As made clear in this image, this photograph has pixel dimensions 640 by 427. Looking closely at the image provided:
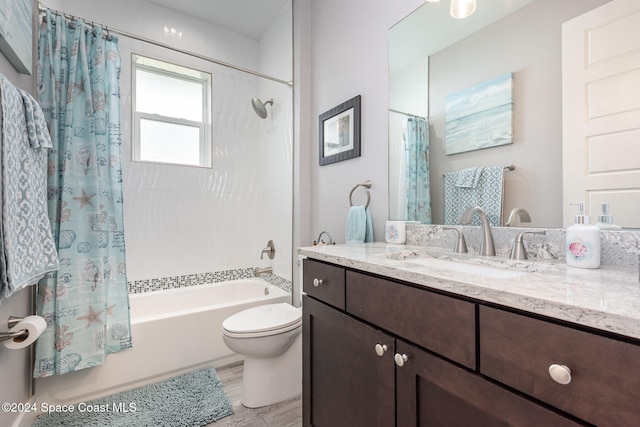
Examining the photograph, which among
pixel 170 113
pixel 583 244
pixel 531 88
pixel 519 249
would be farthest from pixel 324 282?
pixel 170 113

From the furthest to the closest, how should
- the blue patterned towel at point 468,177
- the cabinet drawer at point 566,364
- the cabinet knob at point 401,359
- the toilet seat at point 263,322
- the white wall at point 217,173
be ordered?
the white wall at point 217,173 < the toilet seat at point 263,322 < the blue patterned towel at point 468,177 < the cabinet knob at point 401,359 < the cabinet drawer at point 566,364

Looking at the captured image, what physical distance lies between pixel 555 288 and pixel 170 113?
293 centimetres

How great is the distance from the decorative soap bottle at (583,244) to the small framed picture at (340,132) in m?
1.14

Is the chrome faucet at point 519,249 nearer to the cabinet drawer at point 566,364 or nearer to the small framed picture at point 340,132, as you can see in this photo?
the cabinet drawer at point 566,364

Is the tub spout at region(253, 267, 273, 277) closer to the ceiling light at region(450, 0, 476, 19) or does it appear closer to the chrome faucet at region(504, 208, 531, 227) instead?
the chrome faucet at region(504, 208, 531, 227)

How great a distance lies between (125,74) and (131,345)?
207 cm

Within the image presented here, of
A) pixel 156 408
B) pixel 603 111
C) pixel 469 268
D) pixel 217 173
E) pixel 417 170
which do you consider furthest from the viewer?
pixel 217 173

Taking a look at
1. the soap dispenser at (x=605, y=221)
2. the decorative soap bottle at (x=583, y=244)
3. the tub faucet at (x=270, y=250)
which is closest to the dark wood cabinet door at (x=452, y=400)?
the decorative soap bottle at (x=583, y=244)

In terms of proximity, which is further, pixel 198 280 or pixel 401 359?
pixel 198 280

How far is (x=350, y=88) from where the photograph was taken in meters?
1.82

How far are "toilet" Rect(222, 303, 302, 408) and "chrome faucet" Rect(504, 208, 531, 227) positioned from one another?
121 cm

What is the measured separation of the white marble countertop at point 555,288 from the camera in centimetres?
44

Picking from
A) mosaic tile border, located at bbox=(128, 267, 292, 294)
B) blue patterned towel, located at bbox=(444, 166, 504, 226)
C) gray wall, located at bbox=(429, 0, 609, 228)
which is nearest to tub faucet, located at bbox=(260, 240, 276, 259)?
mosaic tile border, located at bbox=(128, 267, 292, 294)

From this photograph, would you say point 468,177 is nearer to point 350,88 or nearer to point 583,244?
point 583,244
